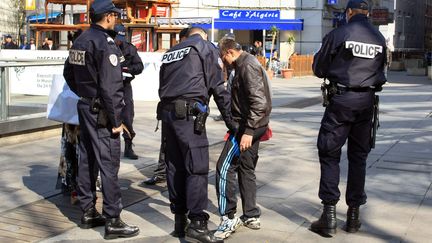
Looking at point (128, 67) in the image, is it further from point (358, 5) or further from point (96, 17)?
point (358, 5)

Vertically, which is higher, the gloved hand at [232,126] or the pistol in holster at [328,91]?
the pistol in holster at [328,91]

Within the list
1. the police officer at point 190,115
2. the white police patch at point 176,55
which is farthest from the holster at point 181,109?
the white police patch at point 176,55

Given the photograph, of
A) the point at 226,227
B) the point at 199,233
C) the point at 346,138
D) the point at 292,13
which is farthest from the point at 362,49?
the point at 292,13

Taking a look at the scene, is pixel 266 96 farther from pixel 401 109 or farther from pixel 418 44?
pixel 418 44

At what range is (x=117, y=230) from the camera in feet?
15.9

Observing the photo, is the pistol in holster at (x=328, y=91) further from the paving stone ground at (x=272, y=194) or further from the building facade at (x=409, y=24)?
the building facade at (x=409, y=24)

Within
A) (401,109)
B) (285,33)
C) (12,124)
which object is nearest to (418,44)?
(285,33)

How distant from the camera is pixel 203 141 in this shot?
461 centimetres

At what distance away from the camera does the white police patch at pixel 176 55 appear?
4559mm

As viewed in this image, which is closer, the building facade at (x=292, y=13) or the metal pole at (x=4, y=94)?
the metal pole at (x=4, y=94)

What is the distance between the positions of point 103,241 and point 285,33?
36.8m

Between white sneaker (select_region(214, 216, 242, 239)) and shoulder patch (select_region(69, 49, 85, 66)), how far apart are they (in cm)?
181

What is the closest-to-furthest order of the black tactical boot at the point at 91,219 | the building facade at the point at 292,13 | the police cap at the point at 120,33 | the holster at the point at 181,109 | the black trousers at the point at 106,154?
the holster at the point at 181,109, the black trousers at the point at 106,154, the black tactical boot at the point at 91,219, the police cap at the point at 120,33, the building facade at the point at 292,13

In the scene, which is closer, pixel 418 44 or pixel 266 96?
pixel 266 96
